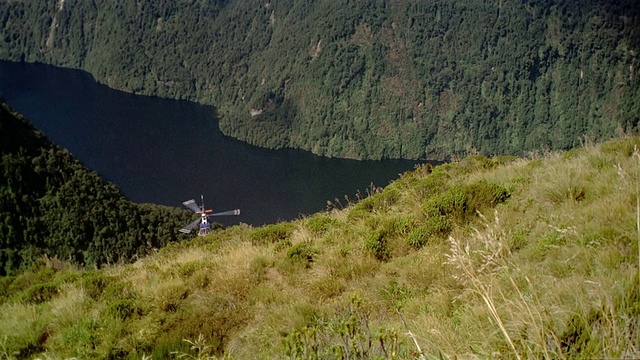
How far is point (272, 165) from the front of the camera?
116 m

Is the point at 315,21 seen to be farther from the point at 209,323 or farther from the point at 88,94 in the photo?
the point at 209,323

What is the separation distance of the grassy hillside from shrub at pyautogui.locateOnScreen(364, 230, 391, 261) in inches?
0.7

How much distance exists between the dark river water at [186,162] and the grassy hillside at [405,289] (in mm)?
67642

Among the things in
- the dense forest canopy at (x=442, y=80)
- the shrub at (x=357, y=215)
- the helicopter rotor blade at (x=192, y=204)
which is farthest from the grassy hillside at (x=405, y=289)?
the dense forest canopy at (x=442, y=80)

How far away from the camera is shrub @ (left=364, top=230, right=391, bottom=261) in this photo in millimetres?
5559

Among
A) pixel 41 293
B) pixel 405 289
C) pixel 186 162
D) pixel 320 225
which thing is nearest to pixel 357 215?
pixel 320 225

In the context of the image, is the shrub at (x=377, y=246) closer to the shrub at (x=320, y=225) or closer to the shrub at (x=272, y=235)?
the shrub at (x=320, y=225)

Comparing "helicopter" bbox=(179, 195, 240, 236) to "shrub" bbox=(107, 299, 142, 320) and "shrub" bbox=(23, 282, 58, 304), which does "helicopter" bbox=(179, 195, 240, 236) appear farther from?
"shrub" bbox=(107, 299, 142, 320)

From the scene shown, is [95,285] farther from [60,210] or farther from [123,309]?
[60,210]

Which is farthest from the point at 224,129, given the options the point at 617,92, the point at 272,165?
the point at 617,92

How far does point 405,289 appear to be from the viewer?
4.43 metres

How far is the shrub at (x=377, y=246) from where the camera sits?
556cm

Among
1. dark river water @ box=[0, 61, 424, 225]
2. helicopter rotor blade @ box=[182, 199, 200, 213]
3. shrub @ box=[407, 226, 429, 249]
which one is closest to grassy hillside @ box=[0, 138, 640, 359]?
shrub @ box=[407, 226, 429, 249]

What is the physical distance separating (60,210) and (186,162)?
49960 mm
